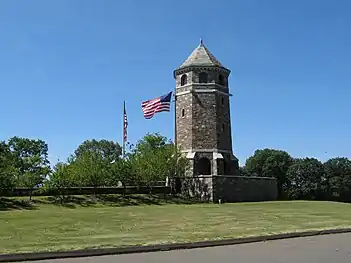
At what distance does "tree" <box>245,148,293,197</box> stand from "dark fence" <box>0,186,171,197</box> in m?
36.0

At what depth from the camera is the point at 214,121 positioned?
1965 inches

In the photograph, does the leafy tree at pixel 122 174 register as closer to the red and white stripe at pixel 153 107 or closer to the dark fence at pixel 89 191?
the dark fence at pixel 89 191

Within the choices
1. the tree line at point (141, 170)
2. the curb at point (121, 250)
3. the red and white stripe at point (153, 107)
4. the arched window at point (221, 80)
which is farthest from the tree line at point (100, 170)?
the curb at point (121, 250)

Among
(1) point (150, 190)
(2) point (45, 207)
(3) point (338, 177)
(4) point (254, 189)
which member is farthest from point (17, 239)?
(3) point (338, 177)

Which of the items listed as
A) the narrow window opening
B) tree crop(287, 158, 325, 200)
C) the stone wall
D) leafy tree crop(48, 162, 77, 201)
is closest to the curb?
leafy tree crop(48, 162, 77, 201)

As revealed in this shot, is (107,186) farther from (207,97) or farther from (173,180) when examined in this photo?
(207,97)

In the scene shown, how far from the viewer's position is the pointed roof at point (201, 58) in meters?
52.0

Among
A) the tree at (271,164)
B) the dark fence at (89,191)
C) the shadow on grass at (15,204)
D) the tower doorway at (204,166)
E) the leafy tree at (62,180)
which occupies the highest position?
the tree at (271,164)

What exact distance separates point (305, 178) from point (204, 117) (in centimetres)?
3058

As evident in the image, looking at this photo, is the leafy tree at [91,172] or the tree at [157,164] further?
the tree at [157,164]

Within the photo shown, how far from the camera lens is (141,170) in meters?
45.7


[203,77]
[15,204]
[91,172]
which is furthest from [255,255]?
[203,77]

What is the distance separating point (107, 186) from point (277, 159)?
43.1m

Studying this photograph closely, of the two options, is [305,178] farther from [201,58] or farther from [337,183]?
[201,58]
